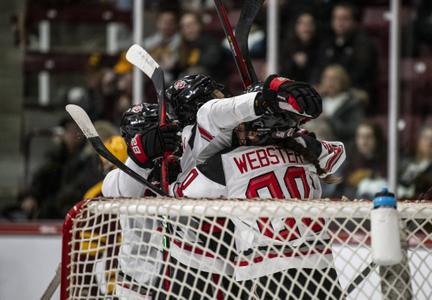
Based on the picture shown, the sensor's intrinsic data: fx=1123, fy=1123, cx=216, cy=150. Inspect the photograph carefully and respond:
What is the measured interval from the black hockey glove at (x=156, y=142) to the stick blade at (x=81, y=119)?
0.12 meters

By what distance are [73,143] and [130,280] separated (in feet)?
9.70

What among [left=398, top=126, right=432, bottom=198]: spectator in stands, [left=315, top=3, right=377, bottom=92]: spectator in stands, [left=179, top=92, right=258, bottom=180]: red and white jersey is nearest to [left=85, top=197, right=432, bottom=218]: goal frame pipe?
[left=179, top=92, right=258, bottom=180]: red and white jersey

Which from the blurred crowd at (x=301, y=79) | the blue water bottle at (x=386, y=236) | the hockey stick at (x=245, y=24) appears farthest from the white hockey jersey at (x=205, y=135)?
the blurred crowd at (x=301, y=79)

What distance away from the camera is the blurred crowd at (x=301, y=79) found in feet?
16.6

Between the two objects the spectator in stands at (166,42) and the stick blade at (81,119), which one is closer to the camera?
the stick blade at (81,119)

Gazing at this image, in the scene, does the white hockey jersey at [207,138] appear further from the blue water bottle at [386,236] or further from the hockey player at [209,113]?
the blue water bottle at [386,236]

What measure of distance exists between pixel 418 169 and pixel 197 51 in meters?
1.27

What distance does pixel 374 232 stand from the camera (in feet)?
6.49

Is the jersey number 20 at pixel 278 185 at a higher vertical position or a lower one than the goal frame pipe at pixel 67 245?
higher

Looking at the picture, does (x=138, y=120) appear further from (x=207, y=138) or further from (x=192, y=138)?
(x=207, y=138)

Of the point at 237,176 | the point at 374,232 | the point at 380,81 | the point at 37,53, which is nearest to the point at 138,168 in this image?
the point at 237,176

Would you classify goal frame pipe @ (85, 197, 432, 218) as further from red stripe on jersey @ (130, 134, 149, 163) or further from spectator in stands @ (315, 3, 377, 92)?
spectator in stands @ (315, 3, 377, 92)

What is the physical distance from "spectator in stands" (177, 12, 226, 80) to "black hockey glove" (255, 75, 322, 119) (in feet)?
9.54

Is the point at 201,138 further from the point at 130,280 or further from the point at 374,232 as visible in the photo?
the point at 374,232
